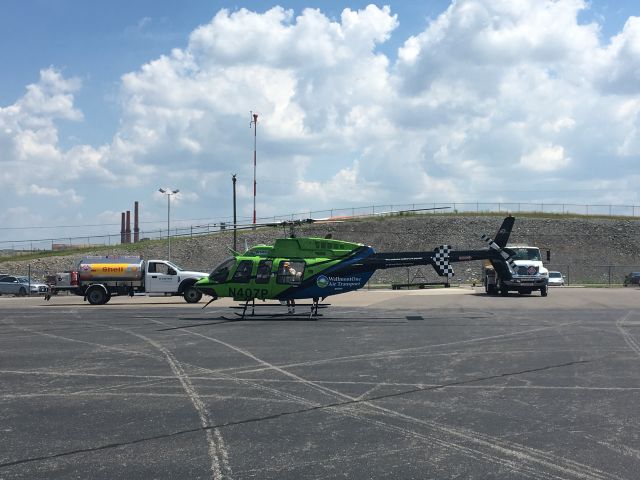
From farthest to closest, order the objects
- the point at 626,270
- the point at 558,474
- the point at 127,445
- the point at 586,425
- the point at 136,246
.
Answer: the point at 136,246 < the point at 626,270 < the point at 586,425 < the point at 127,445 < the point at 558,474

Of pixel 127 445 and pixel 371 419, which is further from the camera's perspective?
pixel 371 419

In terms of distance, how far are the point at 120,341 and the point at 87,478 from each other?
9675 millimetres

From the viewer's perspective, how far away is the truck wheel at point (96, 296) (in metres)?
29.5

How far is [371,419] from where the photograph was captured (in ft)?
24.8

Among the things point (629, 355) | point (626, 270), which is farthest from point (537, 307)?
point (626, 270)

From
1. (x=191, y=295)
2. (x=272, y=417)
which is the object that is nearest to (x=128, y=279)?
(x=191, y=295)

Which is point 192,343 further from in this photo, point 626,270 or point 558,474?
point 626,270

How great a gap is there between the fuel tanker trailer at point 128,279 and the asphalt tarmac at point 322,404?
13.4 m

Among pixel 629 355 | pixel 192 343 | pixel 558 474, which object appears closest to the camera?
pixel 558 474

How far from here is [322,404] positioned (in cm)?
835

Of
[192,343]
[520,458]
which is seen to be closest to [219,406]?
[520,458]

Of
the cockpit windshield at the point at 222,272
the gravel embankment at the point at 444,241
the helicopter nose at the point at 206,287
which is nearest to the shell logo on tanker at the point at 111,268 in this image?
the helicopter nose at the point at 206,287

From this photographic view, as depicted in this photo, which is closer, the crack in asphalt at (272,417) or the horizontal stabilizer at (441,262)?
the crack in asphalt at (272,417)

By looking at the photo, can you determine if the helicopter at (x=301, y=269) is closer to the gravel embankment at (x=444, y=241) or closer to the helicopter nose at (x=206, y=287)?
the helicopter nose at (x=206, y=287)
